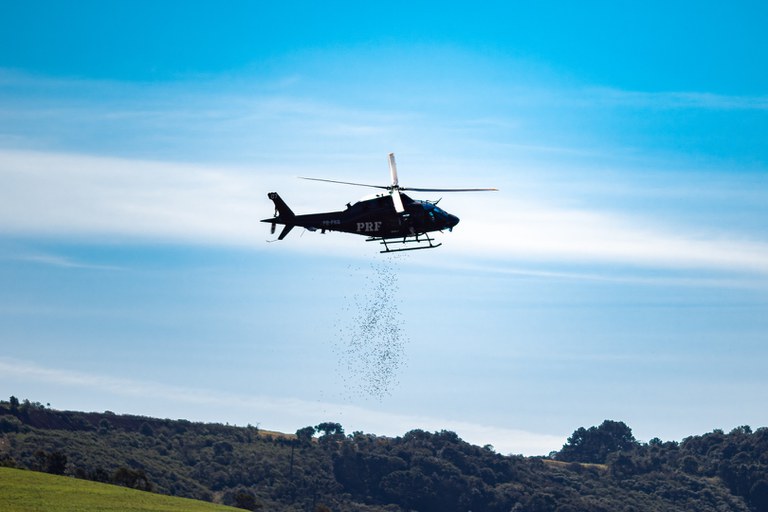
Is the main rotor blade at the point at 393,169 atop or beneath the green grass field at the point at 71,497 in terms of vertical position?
atop

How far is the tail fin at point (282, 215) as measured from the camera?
315 ft

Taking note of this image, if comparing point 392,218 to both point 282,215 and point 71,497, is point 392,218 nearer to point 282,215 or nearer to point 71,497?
point 282,215

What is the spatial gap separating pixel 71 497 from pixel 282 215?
5891 centimetres

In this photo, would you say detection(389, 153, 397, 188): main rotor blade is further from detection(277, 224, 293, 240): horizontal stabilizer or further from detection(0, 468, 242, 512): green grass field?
detection(0, 468, 242, 512): green grass field

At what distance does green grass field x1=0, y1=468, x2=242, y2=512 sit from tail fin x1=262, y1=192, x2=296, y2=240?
165 ft

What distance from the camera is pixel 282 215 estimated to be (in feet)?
317

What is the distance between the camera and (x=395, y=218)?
301 ft

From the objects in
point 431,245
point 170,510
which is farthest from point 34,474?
point 431,245

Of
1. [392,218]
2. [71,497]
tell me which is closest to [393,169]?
[392,218]

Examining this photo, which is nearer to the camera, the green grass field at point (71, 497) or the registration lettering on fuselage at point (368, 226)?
the registration lettering on fuselage at point (368, 226)

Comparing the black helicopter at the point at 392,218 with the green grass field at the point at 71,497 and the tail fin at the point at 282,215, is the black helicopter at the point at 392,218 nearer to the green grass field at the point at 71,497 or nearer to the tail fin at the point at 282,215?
the tail fin at the point at 282,215

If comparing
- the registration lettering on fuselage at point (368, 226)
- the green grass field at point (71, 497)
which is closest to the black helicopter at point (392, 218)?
the registration lettering on fuselage at point (368, 226)

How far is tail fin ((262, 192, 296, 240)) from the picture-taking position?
9612 cm

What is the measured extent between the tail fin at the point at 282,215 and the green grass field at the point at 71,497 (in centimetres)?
5018
